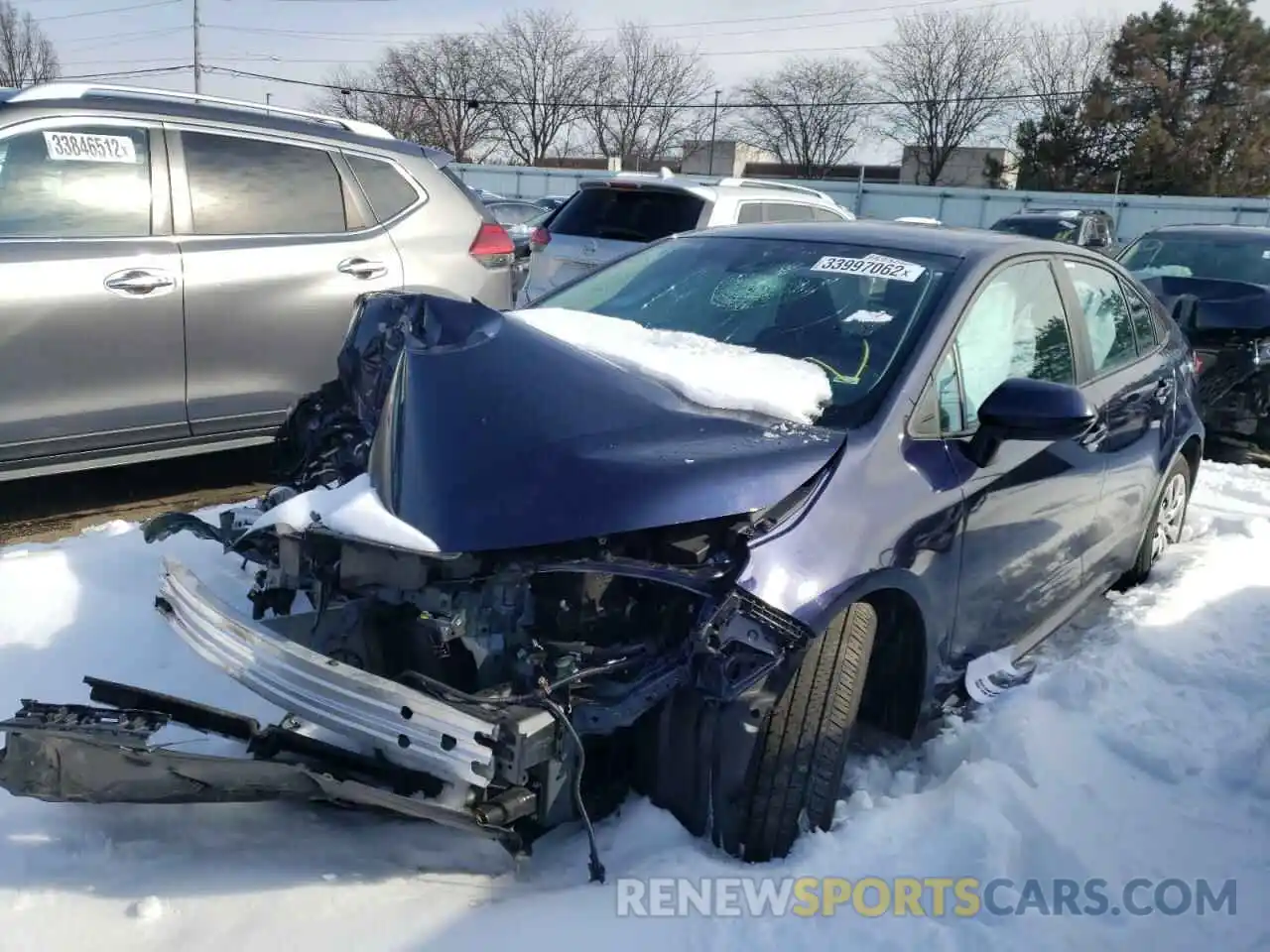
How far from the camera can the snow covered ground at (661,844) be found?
2287mm

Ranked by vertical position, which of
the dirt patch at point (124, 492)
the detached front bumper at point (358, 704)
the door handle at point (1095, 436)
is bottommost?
the dirt patch at point (124, 492)

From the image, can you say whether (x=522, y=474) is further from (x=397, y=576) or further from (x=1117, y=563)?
(x=1117, y=563)

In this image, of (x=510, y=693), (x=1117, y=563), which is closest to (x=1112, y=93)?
(x=1117, y=563)

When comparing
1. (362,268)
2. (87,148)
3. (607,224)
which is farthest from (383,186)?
(607,224)

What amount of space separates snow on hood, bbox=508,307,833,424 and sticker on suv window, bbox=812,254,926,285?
0.49 m

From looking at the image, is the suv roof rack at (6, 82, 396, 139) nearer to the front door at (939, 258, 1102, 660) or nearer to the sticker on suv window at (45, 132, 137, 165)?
the sticker on suv window at (45, 132, 137, 165)

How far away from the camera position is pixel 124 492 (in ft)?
17.3

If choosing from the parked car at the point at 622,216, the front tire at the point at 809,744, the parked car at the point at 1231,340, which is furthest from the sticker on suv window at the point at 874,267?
the parked car at the point at 622,216

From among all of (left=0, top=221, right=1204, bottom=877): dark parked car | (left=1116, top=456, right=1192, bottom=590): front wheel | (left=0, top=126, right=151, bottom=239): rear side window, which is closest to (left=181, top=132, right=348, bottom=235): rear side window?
(left=0, top=126, right=151, bottom=239): rear side window

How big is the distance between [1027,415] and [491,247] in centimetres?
371

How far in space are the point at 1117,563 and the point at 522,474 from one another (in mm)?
2904

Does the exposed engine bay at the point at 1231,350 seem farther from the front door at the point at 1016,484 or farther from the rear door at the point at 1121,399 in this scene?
the front door at the point at 1016,484

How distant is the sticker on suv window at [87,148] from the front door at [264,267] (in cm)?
21

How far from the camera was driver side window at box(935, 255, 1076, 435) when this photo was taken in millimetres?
3094
